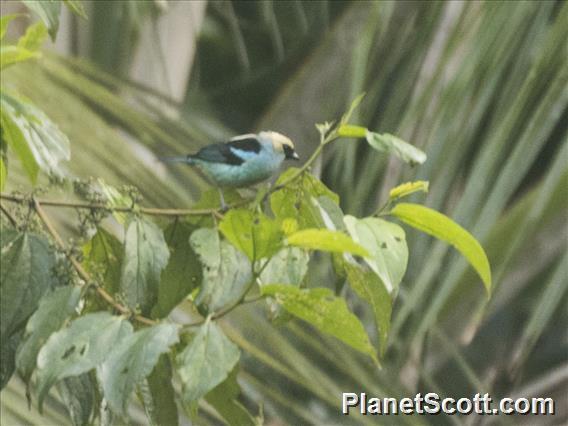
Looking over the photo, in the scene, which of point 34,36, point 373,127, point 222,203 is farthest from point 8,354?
point 373,127

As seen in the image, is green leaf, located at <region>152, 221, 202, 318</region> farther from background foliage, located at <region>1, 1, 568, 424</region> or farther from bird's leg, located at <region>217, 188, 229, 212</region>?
background foliage, located at <region>1, 1, 568, 424</region>

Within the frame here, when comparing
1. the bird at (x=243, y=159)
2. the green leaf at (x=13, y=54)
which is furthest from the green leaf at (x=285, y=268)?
the green leaf at (x=13, y=54)

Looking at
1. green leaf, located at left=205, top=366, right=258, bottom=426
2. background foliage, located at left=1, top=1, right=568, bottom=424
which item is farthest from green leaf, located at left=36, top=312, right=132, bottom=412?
background foliage, located at left=1, top=1, right=568, bottom=424

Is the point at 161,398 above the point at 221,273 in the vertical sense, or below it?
below

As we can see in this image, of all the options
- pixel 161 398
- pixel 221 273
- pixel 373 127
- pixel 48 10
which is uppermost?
pixel 48 10

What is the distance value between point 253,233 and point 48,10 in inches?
7.3

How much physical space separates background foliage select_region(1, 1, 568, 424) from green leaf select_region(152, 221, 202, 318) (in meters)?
0.41

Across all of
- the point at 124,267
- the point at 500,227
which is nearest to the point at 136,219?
the point at 124,267

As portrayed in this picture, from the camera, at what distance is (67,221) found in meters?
1.45

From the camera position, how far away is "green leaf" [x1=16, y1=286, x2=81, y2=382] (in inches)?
29.1

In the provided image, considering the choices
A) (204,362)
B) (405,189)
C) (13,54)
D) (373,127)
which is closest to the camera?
(204,362)

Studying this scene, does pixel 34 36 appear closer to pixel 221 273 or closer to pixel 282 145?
pixel 282 145

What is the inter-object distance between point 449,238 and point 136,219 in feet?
0.57

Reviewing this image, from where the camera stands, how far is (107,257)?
34.0 inches
